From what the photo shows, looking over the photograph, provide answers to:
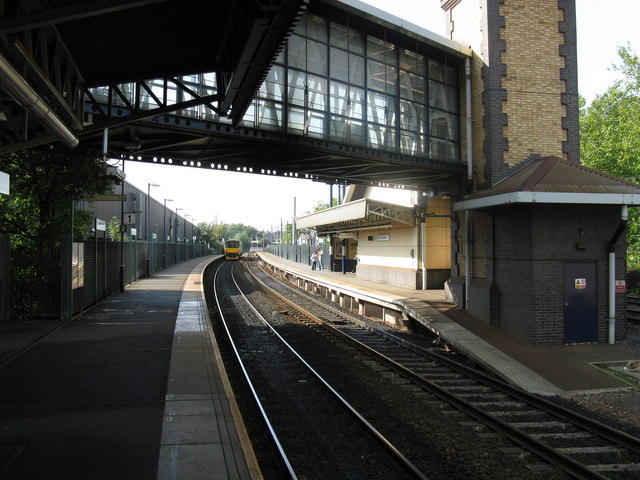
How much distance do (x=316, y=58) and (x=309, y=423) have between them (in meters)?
10.7

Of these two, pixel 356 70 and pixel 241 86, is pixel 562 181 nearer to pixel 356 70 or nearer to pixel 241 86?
pixel 356 70

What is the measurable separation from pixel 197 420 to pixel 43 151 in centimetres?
993

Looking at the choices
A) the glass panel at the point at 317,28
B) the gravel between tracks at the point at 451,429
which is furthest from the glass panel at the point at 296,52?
the gravel between tracks at the point at 451,429

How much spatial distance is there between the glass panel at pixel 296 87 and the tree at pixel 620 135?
67.1ft

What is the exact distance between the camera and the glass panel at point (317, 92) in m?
13.9

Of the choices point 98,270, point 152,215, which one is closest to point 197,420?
point 98,270

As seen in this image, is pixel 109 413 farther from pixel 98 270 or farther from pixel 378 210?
pixel 378 210

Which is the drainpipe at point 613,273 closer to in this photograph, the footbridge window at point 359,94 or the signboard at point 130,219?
the footbridge window at point 359,94

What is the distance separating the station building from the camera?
12.0 m

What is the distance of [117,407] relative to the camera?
20.5 ft

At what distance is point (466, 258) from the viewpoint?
15148mm

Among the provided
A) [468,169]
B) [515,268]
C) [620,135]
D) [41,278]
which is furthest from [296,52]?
[620,135]

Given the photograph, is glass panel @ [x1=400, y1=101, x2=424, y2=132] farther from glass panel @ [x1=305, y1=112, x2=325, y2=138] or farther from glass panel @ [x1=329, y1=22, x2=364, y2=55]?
glass panel @ [x1=305, y1=112, x2=325, y2=138]

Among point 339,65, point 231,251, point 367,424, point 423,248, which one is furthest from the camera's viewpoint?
point 231,251
